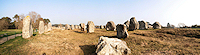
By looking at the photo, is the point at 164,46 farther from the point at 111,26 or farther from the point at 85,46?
the point at 111,26

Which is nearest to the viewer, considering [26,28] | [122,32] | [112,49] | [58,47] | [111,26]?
[112,49]

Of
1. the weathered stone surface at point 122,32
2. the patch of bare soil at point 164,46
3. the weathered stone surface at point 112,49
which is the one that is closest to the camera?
the weathered stone surface at point 112,49

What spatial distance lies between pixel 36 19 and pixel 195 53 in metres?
40.5

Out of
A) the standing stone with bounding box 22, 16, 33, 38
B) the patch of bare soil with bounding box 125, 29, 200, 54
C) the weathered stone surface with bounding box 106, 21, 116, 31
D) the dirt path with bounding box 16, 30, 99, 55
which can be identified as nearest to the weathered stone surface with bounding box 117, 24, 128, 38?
the patch of bare soil with bounding box 125, 29, 200, 54

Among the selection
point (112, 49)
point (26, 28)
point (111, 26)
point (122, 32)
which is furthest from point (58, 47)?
point (111, 26)

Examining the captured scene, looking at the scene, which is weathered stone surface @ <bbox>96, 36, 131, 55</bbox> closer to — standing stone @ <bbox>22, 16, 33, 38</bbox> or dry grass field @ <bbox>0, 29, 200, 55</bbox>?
dry grass field @ <bbox>0, 29, 200, 55</bbox>

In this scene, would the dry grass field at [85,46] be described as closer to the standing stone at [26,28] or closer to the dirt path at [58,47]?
the dirt path at [58,47]

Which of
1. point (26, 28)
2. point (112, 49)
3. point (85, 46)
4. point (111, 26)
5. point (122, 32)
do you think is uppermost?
point (111, 26)

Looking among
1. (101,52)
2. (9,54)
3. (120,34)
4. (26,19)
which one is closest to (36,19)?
(26,19)

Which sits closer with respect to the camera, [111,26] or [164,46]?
[164,46]

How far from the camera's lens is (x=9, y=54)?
245 inches

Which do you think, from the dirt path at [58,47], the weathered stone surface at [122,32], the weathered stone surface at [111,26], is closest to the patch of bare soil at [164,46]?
the weathered stone surface at [122,32]

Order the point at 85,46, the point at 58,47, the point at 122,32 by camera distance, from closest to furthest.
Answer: the point at 58,47, the point at 85,46, the point at 122,32

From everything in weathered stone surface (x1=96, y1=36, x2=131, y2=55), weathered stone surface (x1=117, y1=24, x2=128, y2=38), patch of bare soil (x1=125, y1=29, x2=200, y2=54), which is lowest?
patch of bare soil (x1=125, y1=29, x2=200, y2=54)
